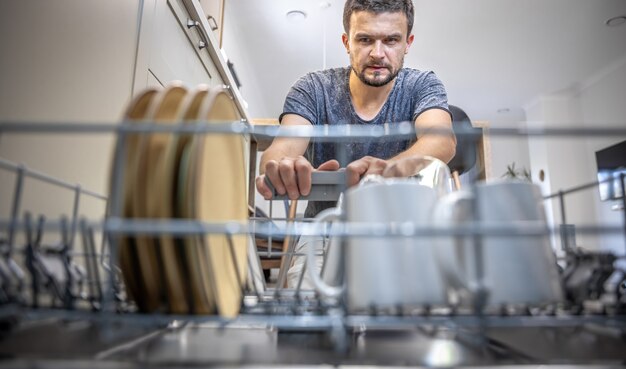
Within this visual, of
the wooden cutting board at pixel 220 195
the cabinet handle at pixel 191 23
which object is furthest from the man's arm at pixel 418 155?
the cabinet handle at pixel 191 23

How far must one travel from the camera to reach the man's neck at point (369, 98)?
1174 millimetres

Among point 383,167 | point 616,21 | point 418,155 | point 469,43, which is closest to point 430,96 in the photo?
point 418,155

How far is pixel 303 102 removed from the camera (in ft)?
3.80

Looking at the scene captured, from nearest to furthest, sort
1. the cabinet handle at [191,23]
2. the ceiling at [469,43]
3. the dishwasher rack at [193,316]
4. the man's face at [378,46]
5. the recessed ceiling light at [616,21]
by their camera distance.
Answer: the dishwasher rack at [193,316]
the man's face at [378,46]
the cabinet handle at [191,23]
the ceiling at [469,43]
the recessed ceiling light at [616,21]

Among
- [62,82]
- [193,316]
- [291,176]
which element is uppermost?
[62,82]

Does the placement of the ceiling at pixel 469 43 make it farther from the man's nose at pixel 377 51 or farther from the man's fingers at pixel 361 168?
the man's fingers at pixel 361 168

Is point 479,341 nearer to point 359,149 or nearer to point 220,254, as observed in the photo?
point 220,254

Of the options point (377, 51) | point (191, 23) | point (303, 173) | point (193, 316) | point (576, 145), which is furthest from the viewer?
point (576, 145)

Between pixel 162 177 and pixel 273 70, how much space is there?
3888 millimetres

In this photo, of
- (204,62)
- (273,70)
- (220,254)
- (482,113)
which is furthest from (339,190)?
(482,113)

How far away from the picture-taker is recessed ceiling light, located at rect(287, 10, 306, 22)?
3.08 metres

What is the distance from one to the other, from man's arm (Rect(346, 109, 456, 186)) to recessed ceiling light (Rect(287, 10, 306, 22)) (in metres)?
2.34

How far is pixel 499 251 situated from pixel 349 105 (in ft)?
3.06

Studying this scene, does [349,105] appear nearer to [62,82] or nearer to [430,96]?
[430,96]
